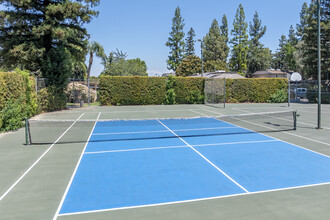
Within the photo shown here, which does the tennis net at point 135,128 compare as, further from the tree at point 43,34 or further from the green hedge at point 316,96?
the green hedge at point 316,96

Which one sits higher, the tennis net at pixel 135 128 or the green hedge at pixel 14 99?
the green hedge at pixel 14 99

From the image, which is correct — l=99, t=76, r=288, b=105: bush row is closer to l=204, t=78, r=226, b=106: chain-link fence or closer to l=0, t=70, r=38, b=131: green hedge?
l=204, t=78, r=226, b=106: chain-link fence

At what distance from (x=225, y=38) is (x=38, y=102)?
60438mm

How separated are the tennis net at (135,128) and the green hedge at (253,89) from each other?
12.7 metres

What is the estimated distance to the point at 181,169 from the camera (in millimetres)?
7074

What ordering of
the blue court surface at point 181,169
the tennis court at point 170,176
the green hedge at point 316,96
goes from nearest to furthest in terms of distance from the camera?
the tennis court at point 170,176, the blue court surface at point 181,169, the green hedge at point 316,96

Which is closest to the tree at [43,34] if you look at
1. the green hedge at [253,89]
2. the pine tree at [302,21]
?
the green hedge at [253,89]

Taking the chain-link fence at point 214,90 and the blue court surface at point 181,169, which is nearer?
the blue court surface at point 181,169

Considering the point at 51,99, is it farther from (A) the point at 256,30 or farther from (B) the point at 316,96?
(A) the point at 256,30

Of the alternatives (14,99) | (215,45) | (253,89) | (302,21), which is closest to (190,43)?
(215,45)

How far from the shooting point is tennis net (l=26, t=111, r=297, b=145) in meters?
11.3

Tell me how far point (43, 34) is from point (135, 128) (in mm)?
11624

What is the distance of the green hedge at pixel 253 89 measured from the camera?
29.5m

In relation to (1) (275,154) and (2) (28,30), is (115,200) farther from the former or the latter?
(2) (28,30)
